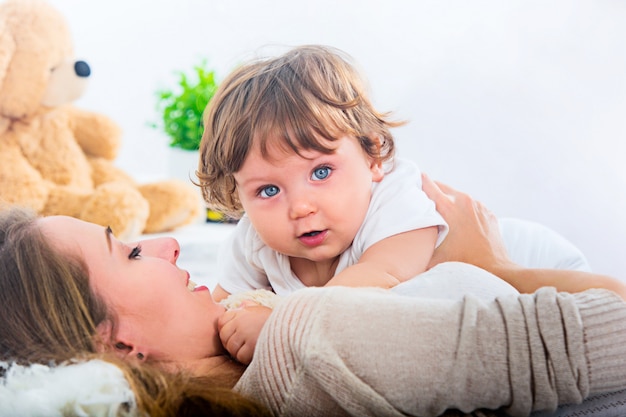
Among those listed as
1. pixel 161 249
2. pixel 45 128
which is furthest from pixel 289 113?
pixel 45 128

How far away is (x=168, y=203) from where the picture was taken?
3256 mm

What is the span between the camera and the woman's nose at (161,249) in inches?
43.1

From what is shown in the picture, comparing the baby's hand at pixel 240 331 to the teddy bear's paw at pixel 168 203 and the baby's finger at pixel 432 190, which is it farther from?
the teddy bear's paw at pixel 168 203

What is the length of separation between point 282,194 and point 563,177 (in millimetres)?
2535

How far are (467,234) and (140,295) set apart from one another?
0.75m

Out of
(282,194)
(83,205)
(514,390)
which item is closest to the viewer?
(514,390)

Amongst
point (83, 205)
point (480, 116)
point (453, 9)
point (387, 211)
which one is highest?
point (453, 9)

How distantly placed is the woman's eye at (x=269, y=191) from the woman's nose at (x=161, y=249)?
9.3 inches

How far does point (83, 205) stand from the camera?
2887 mm

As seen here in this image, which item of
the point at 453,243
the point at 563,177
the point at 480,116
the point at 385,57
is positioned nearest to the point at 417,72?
the point at 385,57

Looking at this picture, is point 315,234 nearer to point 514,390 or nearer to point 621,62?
point 514,390

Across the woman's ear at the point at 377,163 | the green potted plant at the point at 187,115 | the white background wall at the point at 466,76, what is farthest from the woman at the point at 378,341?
the green potted plant at the point at 187,115

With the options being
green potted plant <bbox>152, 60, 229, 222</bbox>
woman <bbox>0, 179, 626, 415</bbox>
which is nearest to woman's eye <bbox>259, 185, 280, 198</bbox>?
woman <bbox>0, 179, 626, 415</bbox>

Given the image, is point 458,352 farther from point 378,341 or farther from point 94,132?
point 94,132
